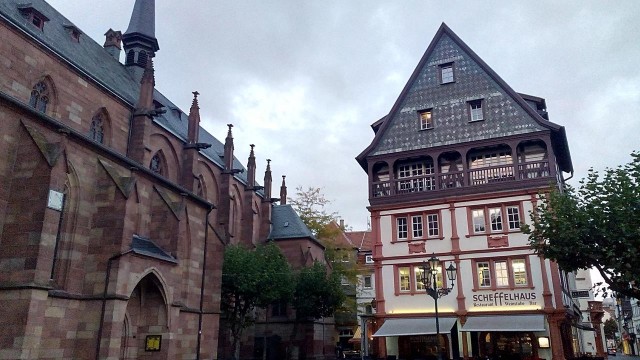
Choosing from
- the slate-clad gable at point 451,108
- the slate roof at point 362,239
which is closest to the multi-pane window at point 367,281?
the slate roof at point 362,239

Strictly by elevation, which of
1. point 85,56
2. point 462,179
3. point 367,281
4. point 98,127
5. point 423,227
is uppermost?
point 85,56

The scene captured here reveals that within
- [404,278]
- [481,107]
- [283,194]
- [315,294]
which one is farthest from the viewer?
[283,194]

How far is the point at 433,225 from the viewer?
3077 centimetres

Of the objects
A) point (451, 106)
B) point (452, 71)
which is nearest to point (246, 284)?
point (451, 106)

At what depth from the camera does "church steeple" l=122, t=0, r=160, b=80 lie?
40375 millimetres

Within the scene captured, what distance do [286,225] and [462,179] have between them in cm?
1946

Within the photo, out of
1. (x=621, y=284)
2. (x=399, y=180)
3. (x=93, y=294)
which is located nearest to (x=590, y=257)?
(x=621, y=284)

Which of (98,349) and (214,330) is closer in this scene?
(98,349)

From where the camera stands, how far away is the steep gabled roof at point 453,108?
30797 mm

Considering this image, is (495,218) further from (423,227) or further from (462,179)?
(423,227)

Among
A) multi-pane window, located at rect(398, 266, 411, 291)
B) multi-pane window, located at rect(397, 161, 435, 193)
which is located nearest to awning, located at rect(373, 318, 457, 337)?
multi-pane window, located at rect(398, 266, 411, 291)

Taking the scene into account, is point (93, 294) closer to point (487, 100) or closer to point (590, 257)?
point (590, 257)

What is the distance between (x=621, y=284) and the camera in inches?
800

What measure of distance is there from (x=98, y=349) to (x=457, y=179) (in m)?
21.3
